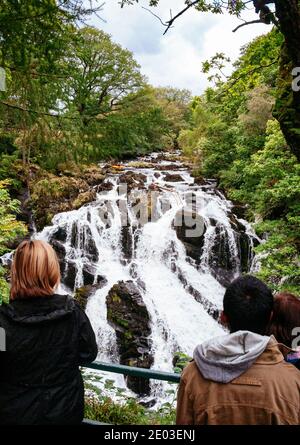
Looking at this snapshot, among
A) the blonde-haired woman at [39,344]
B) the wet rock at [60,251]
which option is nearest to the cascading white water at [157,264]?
the wet rock at [60,251]

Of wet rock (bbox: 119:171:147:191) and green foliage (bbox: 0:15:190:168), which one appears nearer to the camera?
green foliage (bbox: 0:15:190:168)

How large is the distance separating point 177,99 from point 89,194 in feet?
85.5

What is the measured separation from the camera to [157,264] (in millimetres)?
13414

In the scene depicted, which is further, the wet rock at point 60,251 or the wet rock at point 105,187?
the wet rock at point 105,187

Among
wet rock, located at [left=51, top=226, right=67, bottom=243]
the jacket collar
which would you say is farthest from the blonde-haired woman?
wet rock, located at [left=51, top=226, right=67, bottom=243]

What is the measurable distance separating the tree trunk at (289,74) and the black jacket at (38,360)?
3467mm

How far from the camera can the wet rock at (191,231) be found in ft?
45.1

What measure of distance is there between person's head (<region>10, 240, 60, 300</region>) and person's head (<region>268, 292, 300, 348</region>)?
119 centimetres

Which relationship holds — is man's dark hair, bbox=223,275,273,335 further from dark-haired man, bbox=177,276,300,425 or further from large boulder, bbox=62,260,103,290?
large boulder, bbox=62,260,103,290

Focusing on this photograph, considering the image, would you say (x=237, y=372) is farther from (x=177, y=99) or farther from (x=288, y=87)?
(x=177, y=99)

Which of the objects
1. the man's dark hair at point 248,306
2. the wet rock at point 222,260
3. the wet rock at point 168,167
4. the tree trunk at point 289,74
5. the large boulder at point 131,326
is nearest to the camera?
the man's dark hair at point 248,306

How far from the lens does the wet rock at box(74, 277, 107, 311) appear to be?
1123 cm

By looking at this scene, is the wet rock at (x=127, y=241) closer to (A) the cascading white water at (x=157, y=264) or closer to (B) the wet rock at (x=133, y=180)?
(A) the cascading white water at (x=157, y=264)

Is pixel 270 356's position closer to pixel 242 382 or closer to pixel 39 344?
pixel 242 382
